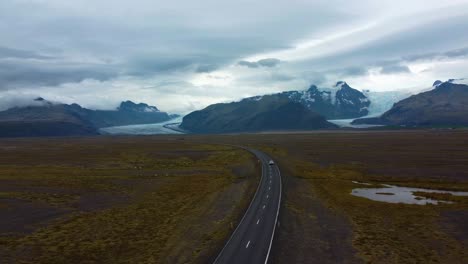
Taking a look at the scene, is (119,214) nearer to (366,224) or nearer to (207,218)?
(207,218)

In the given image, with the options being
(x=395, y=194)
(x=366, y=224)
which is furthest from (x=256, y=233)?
(x=395, y=194)

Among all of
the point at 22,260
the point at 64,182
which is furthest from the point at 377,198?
the point at 64,182

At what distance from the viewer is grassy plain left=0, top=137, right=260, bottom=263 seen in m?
39.7

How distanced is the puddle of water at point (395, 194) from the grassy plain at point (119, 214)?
20751 millimetres

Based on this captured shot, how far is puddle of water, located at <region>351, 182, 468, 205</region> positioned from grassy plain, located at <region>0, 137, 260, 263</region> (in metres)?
20.8

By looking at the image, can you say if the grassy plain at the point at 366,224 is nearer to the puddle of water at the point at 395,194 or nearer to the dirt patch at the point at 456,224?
the dirt patch at the point at 456,224

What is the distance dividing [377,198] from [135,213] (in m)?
39.7

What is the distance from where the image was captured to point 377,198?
6738 cm

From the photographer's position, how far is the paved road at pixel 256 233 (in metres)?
36.8

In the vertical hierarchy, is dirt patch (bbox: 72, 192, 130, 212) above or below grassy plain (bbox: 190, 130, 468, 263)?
above

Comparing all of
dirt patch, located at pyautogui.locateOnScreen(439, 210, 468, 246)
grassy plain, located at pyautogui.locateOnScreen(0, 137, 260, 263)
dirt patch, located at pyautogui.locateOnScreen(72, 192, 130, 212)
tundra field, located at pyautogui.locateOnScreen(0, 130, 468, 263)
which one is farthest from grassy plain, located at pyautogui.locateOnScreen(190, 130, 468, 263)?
dirt patch, located at pyautogui.locateOnScreen(72, 192, 130, 212)

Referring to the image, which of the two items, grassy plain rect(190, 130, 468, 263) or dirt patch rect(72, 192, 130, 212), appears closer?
grassy plain rect(190, 130, 468, 263)

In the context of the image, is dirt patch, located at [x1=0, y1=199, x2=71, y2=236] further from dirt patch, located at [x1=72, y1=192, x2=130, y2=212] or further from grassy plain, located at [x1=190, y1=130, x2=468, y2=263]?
grassy plain, located at [x1=190, y1=130, x2=468, y2=263]

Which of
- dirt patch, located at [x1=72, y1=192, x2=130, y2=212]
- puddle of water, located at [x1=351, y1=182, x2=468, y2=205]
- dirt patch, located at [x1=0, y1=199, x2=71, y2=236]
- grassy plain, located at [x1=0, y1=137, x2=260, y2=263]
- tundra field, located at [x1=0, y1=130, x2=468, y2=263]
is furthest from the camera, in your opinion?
puddle of water, located at [x1=351, y1=182, x2=468, y2=205]
